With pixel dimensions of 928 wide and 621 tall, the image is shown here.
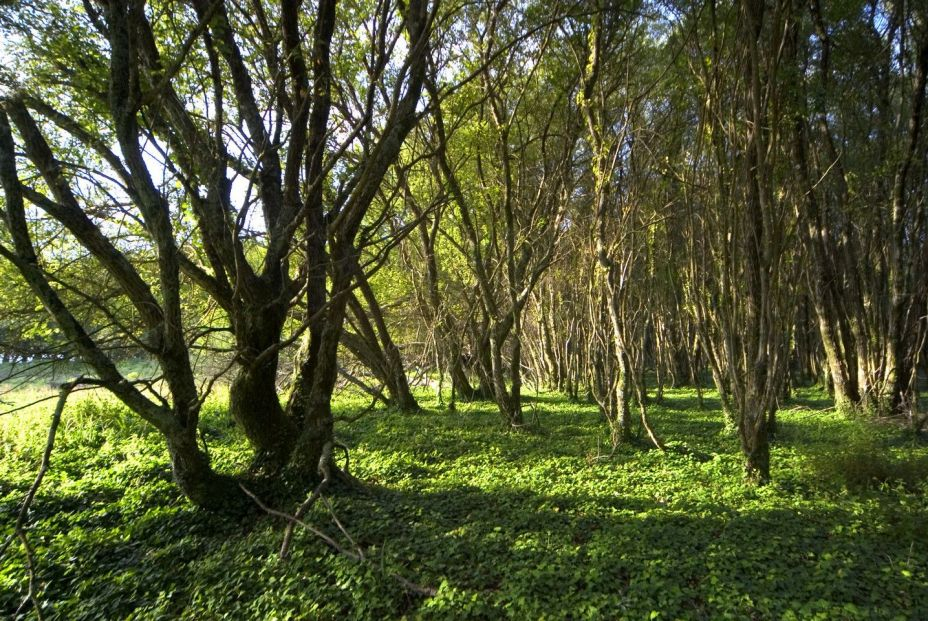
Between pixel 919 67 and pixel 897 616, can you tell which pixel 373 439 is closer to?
pixel 897 616

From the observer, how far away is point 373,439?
763 cm

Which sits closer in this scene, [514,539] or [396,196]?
[514,539]

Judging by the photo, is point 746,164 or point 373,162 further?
point 746,164

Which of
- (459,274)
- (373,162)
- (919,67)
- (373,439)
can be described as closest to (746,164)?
(373,162)

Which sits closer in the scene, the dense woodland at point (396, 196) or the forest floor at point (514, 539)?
the forest floor at point (514, 539)

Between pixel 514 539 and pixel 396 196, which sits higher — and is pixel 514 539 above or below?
below

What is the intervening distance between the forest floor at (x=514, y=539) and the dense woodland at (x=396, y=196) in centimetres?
51

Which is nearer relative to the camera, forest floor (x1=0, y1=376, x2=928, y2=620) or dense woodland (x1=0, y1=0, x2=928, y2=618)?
forest floor (x1=0, y1=376, x2=928, y2=620)

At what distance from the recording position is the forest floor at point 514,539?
9.77 feet

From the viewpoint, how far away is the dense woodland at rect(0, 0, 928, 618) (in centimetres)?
409

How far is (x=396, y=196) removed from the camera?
6.92 m

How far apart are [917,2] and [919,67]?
3.04 feet

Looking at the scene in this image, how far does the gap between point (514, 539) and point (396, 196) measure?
196 inches

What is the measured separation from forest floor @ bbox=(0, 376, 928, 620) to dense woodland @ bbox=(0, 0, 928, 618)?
1.68ft
